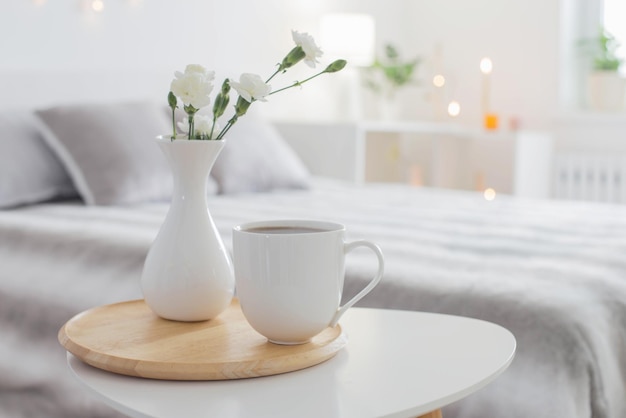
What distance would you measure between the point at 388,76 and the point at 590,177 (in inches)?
41.7

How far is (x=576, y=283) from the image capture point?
1285mm

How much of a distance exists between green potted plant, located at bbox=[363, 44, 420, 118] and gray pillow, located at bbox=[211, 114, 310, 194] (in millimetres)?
1269

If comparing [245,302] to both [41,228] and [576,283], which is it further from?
[41,228]

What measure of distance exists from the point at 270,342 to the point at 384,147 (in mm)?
3239

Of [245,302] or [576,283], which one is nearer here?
[245,302]

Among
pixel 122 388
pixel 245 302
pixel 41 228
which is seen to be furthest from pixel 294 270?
pixel 41 228

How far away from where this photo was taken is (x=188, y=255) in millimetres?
948

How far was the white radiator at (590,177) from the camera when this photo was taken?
3.82 m

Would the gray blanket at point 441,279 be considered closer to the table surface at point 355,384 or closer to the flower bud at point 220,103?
the table surface at point 355,384

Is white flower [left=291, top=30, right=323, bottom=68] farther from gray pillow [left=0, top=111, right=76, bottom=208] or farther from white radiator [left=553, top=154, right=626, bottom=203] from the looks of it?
white radiator [left=553, top=154, right=626, bottom=203]

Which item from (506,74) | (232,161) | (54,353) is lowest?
(54,353)

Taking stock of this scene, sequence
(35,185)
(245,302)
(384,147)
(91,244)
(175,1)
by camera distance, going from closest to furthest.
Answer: (245,302)
(91,244)
(35,185)
(175,1)
(384,147)

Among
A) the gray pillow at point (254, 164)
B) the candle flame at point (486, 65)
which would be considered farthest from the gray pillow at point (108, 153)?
the candle flame at point (486, 65)

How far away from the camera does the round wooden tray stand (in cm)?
78
